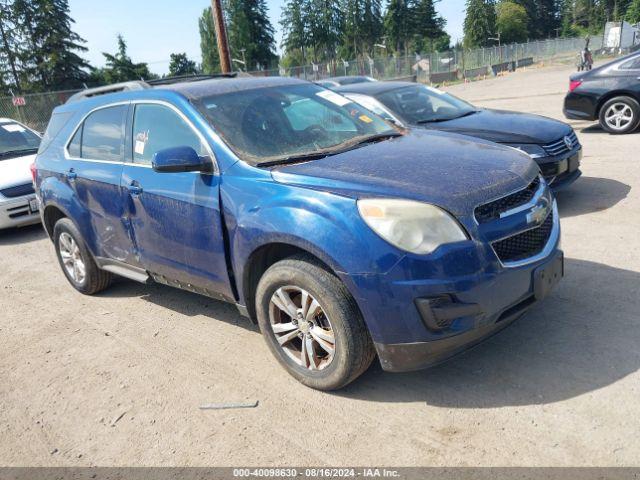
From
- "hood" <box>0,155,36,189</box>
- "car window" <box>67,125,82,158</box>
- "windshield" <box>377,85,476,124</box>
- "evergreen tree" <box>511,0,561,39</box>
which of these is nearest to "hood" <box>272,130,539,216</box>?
"car window" <box>67,125,82,158</box>

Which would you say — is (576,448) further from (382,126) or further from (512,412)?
(382,126)

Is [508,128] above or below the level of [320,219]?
below

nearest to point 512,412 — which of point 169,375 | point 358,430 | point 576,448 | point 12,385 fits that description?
point 576,448

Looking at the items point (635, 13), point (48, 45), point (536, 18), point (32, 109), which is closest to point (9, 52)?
point (48, 45)

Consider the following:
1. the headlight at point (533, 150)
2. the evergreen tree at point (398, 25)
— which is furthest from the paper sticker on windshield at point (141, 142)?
the evergreen tree at point (398, 25)

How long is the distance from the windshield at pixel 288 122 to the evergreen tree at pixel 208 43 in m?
101

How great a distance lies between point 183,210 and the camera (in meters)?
3.79

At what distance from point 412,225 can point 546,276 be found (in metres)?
0.90

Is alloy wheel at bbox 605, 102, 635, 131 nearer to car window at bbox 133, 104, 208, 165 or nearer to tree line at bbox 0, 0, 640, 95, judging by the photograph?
car window at bbox 133, 104, 208, 165

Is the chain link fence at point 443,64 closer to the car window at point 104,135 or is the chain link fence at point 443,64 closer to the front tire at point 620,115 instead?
the front tire at point 620,115

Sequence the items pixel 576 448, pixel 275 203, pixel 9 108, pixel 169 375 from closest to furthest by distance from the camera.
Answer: pixel 576 448
pixel 275 203
pixel 169 375
pixel 9 108

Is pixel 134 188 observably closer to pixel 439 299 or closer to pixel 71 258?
pixel 71 258

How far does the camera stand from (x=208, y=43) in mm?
104625

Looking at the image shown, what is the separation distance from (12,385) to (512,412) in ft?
10.8
